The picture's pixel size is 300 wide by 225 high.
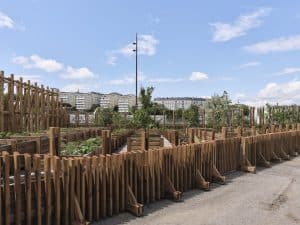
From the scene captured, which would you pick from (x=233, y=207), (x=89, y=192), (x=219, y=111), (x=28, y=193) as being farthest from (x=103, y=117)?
(x=28, y=193)

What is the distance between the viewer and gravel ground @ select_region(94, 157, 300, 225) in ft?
27.6

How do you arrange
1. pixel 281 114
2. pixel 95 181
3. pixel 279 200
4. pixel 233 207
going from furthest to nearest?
pixel 281 114, pixel 279 200, pixel 233 207, pixel 95 181

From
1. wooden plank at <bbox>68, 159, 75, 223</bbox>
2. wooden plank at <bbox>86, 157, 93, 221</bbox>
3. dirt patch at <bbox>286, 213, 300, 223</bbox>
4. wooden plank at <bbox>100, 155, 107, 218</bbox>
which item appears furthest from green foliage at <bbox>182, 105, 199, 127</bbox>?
wooden plank at <bbox>68, 159, 75, 223</bbox>

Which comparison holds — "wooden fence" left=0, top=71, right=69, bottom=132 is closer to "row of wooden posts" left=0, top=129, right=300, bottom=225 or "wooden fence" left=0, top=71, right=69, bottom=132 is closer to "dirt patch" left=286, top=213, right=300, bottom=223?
"row of wooden posts" left=0, top=129, right=300, bottom=225

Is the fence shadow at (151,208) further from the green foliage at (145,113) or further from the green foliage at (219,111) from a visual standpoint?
the green foliage at (219,111)

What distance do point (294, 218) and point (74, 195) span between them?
16.1ft

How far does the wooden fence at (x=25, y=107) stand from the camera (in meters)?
21.9

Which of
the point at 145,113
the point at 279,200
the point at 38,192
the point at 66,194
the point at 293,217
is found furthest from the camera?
the point at 145,113

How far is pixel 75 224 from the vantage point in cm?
743

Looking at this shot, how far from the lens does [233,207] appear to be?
9.61 metres

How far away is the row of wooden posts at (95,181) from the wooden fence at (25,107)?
1295cm

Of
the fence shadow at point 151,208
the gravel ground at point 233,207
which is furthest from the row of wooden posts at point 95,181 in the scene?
the gravel ground at point 233,207

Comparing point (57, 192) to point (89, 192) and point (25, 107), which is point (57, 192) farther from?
point (25, 107)

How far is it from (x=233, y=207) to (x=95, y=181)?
11.6ft
